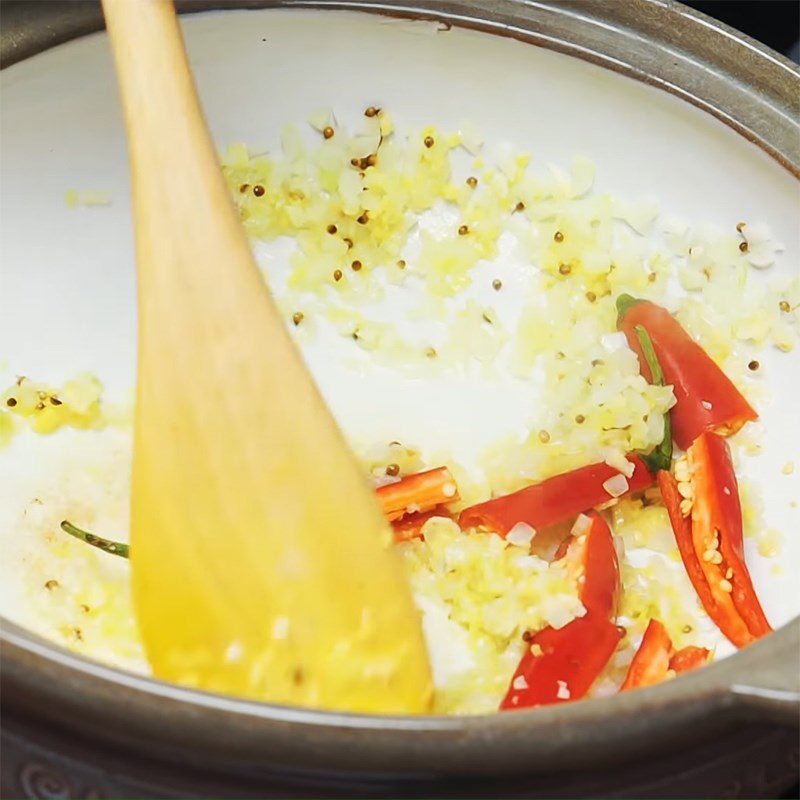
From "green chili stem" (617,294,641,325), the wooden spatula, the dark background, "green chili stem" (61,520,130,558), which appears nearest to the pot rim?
the wooden spatula

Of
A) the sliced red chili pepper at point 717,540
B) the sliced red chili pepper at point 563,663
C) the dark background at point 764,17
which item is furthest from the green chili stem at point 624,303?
the dark background at point 764,17

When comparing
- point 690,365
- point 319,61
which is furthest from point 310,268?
point 690,365

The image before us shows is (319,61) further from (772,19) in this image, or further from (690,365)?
(772,19)

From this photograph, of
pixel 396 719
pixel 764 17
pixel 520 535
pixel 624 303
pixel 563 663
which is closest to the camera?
pixel 396 719

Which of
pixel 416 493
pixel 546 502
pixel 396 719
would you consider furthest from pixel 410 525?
pixel 396 719

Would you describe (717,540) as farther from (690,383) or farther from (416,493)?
(416,493)

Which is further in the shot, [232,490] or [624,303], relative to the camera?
[624,303]
